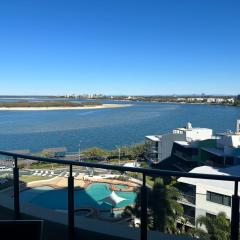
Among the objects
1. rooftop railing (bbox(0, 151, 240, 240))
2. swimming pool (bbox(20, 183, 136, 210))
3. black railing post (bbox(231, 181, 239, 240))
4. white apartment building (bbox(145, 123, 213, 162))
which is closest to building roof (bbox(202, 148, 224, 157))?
white apartment building (bbox(145, 123, 213, 162))

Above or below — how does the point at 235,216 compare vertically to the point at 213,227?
above

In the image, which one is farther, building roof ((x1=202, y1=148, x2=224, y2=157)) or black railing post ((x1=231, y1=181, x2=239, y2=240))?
building roof ((x1=202, y1=148, x2=224, y2=157))

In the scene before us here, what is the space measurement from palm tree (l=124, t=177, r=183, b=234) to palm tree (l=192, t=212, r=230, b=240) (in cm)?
12

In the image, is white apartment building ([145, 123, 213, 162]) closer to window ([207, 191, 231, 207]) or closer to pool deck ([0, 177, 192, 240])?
pool deck ([0, 177, 192, 240])

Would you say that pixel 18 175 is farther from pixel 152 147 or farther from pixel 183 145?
pixel 152 147

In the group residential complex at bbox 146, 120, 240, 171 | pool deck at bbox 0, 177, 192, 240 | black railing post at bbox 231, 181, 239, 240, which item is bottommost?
residential complex at bbox 146, 120, 240, 171

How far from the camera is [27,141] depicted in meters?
40.3

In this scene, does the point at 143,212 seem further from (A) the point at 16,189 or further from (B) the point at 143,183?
(A) the point at 16,189

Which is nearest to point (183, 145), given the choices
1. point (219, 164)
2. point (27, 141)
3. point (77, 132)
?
point (219, 164)

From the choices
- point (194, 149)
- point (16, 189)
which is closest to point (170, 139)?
point (194, 149)

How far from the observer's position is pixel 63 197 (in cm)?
247

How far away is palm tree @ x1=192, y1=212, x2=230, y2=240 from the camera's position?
2.11 metres

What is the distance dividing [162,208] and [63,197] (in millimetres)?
624

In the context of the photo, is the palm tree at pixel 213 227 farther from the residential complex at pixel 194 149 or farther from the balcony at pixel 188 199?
the residential complex at pixel 194 149
